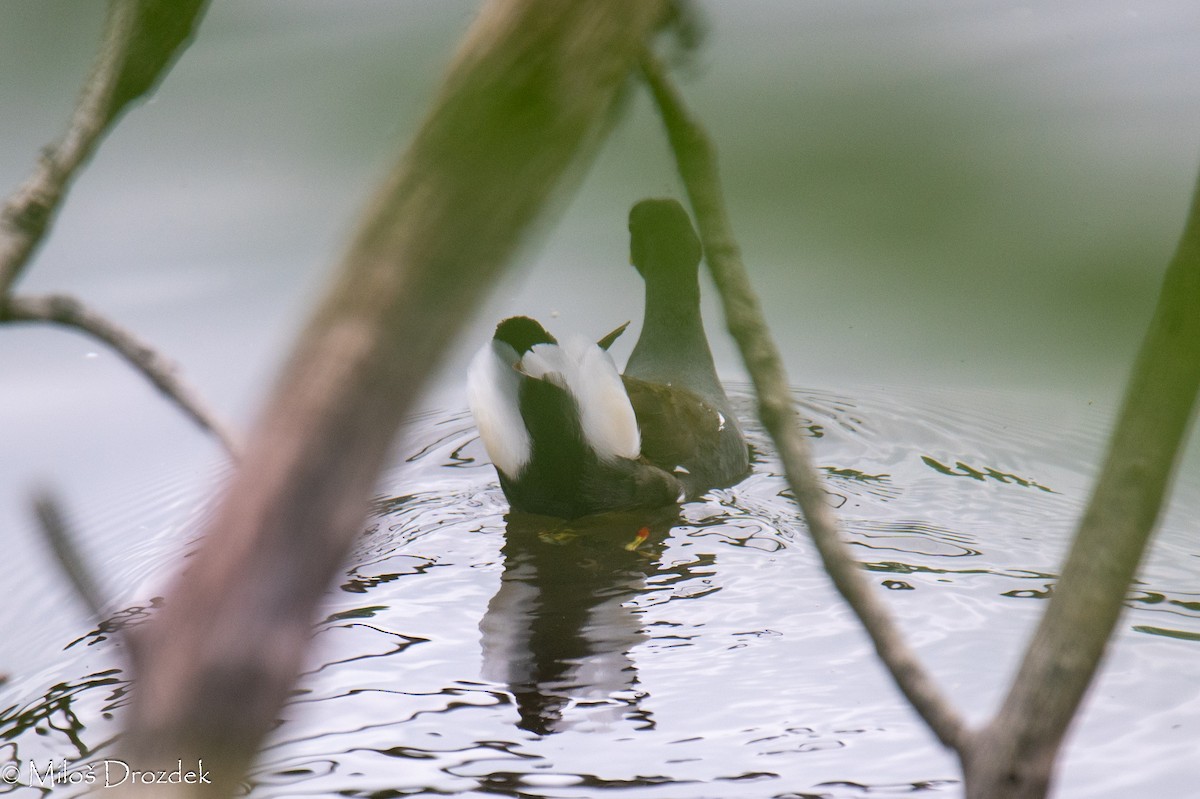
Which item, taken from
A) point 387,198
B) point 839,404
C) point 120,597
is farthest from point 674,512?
point 387,198

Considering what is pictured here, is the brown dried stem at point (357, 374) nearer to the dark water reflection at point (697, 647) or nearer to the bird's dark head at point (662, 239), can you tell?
the dark water reflection at point (697, 647)

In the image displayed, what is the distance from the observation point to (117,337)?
974mm

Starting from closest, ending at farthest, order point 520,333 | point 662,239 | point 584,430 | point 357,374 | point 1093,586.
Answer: point 357,374 < point 1093,586 < point 520,333 < point 584,430 < point 662,239

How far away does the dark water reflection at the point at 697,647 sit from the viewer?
2.18m

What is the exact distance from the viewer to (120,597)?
3072mm

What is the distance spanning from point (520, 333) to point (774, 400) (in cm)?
255

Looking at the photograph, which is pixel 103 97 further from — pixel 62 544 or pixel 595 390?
pixel 595 390

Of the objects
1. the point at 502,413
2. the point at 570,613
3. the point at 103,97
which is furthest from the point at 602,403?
the point at 103,97

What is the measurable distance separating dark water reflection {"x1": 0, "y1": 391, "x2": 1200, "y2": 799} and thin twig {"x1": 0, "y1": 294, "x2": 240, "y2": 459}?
0.71 m

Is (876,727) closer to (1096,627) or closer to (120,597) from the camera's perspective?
(1096,627)

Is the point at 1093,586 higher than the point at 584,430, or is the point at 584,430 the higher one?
the point at 1093,586

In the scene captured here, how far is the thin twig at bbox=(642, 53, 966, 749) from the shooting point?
2.82ft

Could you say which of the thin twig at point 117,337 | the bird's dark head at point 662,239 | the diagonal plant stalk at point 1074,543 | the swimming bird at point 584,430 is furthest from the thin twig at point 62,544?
the bird's dark head at point 662,239

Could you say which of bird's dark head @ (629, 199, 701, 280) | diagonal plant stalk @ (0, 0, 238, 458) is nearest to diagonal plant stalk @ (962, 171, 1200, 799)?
diagonal plant stalk @ (0, 0, 238, 458)
